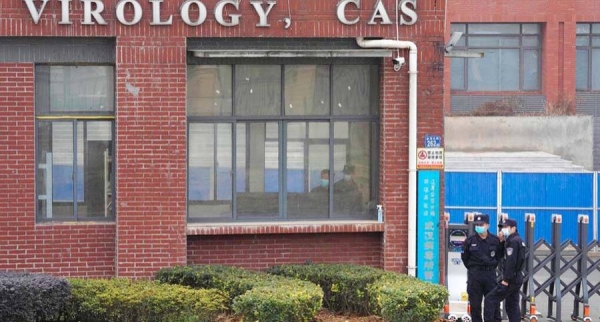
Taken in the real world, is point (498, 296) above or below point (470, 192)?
below

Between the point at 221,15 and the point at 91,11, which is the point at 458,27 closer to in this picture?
the point at 221,15

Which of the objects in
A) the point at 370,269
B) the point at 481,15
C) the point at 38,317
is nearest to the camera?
the point at 38,317

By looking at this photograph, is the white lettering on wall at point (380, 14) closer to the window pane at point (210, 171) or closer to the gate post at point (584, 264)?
the window pane at point (210, 171)

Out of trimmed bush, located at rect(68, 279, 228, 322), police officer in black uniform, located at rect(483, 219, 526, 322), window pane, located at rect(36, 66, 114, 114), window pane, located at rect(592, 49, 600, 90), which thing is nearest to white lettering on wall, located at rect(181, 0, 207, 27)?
window pane, located at rect(36, 66, 114, 114)

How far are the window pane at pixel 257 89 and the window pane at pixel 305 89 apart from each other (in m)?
0.17

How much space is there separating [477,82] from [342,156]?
23.6 meters

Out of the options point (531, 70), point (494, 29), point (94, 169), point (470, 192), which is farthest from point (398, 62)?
point (531, 70)

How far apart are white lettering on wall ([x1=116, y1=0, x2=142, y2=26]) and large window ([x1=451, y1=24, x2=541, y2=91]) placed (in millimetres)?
24303

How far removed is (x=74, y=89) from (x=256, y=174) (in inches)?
119

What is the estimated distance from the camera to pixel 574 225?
28.1 metres

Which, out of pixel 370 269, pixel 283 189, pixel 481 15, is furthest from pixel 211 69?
pixel 481 15

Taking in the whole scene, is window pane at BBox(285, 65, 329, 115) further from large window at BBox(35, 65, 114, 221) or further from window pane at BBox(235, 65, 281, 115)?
large window at BBox(35, 65, 114, 221)

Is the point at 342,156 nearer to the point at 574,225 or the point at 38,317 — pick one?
the point at 38,317

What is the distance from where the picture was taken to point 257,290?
13398 millimetres
